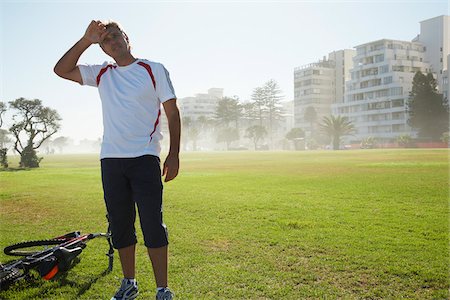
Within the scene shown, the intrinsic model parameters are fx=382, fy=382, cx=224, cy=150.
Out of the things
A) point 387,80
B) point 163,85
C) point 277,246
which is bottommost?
point 277,246

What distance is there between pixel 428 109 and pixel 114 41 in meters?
81.7

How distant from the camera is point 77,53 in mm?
3660

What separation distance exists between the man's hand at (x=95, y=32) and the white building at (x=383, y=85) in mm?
94255

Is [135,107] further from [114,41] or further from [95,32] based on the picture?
[95,32]

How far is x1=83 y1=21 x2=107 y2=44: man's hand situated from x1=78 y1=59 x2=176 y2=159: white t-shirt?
338 millimetres

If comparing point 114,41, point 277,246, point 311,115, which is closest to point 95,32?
point 114,41

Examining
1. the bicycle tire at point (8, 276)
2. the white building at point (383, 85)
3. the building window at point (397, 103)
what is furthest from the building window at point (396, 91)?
the bicycle tire at point (8, 276)

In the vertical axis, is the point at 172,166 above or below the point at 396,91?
below

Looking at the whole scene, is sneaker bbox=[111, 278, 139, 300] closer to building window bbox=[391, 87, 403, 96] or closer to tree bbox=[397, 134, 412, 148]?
tree bbox=[397, 134, 412, 148]

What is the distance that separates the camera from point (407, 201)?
10414 mm

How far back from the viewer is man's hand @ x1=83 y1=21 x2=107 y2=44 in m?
3.51

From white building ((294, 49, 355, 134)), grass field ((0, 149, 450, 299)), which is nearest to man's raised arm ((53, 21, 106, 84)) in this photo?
grass field ((0, 149, 450, 299))

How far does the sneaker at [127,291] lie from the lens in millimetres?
3730

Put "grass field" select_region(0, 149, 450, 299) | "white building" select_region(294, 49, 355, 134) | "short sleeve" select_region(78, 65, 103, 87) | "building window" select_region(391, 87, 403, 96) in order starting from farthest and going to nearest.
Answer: "white building" select_region(294, 49, 355, 134)
"building window" select_region(391, 87, 403, 96)
"grass field" select_region(0, 149, 450, 299)
"short sleeve" select_region(78, 65, 103, 87)
